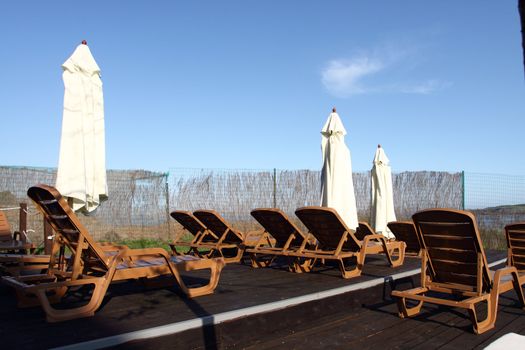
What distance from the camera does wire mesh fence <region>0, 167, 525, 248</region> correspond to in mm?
9555

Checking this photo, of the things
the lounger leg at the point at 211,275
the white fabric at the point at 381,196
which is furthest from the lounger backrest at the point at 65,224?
the white fabric at the point at 381,196

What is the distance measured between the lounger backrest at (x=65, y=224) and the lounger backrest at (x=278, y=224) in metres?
2.32

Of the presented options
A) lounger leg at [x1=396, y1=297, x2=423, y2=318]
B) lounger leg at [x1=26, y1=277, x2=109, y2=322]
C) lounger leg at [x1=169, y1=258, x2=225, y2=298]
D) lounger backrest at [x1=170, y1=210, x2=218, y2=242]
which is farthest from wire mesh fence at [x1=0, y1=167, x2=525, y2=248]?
lounger leg at [x1=396, y1=297, x2=423, y2=318]

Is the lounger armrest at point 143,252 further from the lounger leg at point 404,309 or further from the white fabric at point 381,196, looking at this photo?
the white fabric at point 381,196

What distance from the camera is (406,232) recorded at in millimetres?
6914

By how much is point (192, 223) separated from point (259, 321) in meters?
3.75

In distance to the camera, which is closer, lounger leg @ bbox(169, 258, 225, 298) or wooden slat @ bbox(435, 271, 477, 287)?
Result: wooden slat @ bbox(435, 271, 477, 287)

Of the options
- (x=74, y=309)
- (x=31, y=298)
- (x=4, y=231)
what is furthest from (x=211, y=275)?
(x=4, y=231)

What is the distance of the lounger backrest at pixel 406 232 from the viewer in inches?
267

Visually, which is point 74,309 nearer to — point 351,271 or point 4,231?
point 351,271

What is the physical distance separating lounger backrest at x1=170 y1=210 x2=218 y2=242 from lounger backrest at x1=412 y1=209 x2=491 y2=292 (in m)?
3.64

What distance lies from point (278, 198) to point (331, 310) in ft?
24.5

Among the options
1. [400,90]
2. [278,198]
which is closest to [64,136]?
[278,198]

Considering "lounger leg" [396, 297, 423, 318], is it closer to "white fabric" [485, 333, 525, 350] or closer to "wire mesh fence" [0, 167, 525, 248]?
"white fabric" [485, 333, 525, 350]
